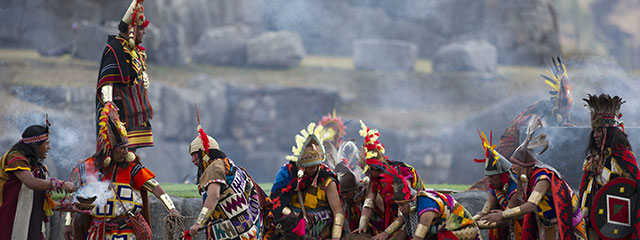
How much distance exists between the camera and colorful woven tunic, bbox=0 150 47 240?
5.66m

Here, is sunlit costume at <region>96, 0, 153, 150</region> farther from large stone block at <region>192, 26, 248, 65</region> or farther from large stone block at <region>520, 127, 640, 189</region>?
large stone block at <region>192, 26, 248, 65</region>

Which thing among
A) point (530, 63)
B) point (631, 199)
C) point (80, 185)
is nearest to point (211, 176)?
point (80, 185)

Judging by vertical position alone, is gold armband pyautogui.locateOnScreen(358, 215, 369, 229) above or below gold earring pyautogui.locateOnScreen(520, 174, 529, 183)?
below

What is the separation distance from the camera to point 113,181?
5.55m

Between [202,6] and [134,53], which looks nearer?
[134,53]

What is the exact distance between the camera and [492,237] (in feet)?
21.5

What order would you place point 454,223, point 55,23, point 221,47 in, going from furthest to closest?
point 221,47, point 55,23, point 454,223

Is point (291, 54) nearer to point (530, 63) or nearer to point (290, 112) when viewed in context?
point (290, 112)

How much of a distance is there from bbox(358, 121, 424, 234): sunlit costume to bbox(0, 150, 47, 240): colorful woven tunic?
2905 millimetres

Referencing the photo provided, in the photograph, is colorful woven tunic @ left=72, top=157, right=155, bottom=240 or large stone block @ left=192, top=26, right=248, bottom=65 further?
large stone block @ left=192, top=26, right=248, bottom=65

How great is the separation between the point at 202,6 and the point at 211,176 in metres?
23.6

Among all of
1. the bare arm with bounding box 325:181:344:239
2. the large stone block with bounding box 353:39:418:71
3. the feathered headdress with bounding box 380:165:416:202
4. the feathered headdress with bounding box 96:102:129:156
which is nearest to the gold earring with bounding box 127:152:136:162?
the feathered headdress with bounding box 96:102:129:156

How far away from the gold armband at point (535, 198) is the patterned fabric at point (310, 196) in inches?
69.7

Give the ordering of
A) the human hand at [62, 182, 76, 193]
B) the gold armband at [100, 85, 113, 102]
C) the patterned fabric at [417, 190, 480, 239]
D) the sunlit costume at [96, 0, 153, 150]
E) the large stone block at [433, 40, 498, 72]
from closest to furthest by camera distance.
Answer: the human hand at [62, 182, 76, 193], the patterned fabric at [417, 190, 480, 239], the gold armband at [100, 85, 113, 102], the sunlit costume at [96, 0, 153, 150], the large stone block at [433, 40, 498, 72]
